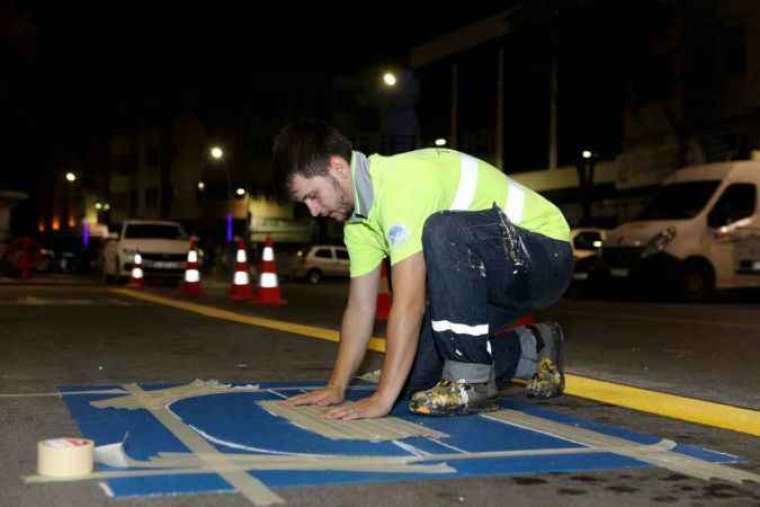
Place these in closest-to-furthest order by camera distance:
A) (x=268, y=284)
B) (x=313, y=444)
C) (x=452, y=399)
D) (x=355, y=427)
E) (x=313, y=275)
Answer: (x=313, y=444) < (x=355, y=427) < (x=452, y=399) < (x=268, y=284) < (x=313, y=275)

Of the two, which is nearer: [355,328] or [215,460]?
[215,460]

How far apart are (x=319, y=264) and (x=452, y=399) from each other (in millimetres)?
33402

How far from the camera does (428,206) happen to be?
4.82 metres

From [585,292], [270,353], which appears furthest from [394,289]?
[585,292]

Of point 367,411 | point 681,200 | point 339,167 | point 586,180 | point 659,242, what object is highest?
point 586,180

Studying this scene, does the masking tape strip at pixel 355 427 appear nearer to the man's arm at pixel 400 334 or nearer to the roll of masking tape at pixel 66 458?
the man's arm at pixel 400 334

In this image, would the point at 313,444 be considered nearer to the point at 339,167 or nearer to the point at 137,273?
the point at 339,167

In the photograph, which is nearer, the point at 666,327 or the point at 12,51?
the point at 666,327

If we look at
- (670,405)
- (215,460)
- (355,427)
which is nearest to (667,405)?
(670,405)

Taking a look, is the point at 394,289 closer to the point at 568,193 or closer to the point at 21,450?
the point at 21,450

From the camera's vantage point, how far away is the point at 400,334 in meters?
4.70

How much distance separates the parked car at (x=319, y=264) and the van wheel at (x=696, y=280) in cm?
2029

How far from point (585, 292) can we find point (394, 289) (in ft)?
62.2

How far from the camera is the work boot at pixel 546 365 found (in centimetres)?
561
